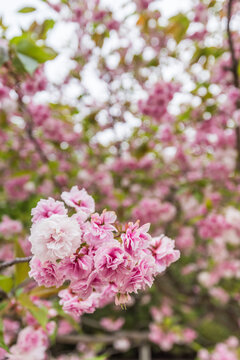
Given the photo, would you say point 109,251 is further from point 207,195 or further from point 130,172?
point 130,172

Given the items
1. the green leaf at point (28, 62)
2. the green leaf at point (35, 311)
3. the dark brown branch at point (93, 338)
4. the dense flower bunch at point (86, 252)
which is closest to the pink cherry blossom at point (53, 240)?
the dense flower bunch at point (86, 252)

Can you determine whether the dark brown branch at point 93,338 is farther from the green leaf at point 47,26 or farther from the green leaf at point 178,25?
the green leaf at point 178,25

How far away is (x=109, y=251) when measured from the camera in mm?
616

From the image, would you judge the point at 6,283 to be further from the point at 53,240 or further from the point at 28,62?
the point at 28,62

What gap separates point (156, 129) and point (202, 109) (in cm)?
69

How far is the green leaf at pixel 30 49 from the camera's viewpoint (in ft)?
4.14

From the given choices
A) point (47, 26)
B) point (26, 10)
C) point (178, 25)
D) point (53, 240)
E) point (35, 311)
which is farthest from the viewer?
point (178, 25)

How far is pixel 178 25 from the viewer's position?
6.91 ft

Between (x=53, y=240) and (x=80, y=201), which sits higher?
(x=80, y=201)

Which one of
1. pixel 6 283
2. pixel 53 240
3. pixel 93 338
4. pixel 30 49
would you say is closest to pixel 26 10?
pixel 30 49

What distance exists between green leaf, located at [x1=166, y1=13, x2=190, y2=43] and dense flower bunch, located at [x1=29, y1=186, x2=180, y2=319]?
1.77 metres

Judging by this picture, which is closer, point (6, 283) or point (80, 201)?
point (80, 201)

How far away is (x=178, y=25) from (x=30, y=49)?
1.20m

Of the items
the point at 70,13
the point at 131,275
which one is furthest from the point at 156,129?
the point at 131,275
